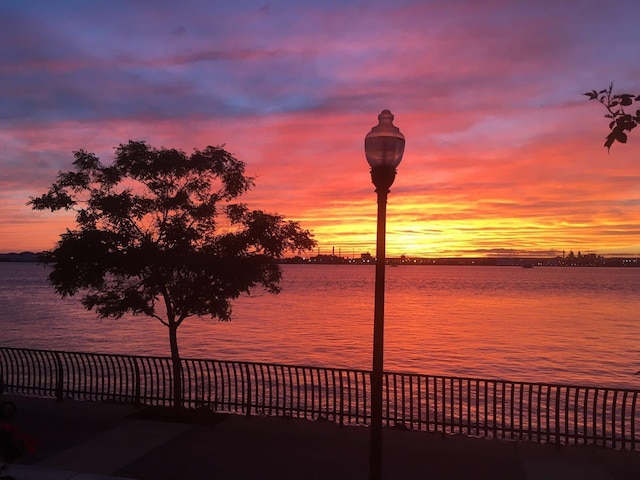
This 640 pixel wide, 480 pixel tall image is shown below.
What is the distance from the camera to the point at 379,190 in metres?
7.33

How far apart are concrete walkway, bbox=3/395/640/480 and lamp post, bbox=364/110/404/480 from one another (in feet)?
9.51

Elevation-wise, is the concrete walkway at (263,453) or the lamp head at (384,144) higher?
the lamp head at (384,144)

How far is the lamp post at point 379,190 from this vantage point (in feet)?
23.5

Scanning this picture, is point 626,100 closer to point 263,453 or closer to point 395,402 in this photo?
point 263,453

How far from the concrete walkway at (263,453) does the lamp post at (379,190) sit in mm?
2897

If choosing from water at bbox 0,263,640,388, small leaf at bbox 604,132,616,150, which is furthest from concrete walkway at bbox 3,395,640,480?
water at bbox 0,263,640,388

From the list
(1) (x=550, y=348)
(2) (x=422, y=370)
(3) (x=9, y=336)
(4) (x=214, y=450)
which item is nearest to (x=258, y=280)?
(4) (x=214, y=450)

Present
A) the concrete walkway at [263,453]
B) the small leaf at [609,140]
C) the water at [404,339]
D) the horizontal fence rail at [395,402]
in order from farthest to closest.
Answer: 1. the water at [404,339]
2. the horizontal fence rail at [395,402]
3. the concrete walkway at [263,453]
4. the small leaf at [609,140]

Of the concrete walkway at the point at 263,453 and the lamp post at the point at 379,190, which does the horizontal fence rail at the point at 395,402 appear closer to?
the concrete walkway at the point at 263,453

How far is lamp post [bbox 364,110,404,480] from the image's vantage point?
281 inches

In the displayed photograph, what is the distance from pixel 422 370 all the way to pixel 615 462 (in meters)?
25.7

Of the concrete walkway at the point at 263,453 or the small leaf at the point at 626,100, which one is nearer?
the small leaf at the point at 626,100


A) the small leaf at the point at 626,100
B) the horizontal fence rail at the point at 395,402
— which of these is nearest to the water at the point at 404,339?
the horizontal fence rail at the point at 395,402

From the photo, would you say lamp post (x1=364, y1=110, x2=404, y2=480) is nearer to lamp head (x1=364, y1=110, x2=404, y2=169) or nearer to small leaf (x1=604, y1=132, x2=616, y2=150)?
lamp head (x1=364, y1=110, x2=404, y2=169)
